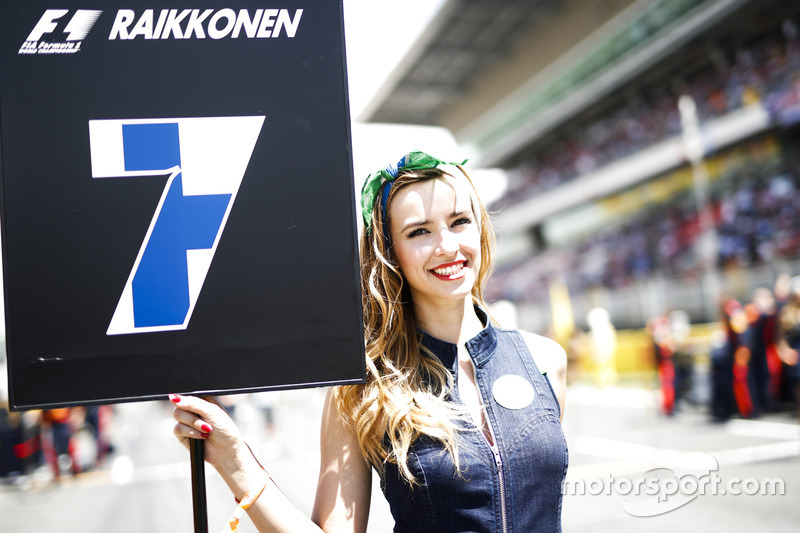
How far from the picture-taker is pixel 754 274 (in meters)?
16.0

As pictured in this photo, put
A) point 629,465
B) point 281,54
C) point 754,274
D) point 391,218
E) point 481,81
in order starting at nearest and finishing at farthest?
point 281,54 → point 391,218 → point 629,465 → point 754,274 → point 481,81

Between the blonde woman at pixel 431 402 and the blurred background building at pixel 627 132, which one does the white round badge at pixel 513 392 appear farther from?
the blurred background building at pixel 627 132

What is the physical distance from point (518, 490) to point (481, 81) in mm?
33347

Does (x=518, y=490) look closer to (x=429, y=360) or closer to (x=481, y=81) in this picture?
(x=429, y=360)

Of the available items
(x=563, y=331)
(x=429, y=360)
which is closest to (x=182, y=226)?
(x=429, y=360)

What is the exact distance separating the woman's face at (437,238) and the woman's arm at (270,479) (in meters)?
0.45

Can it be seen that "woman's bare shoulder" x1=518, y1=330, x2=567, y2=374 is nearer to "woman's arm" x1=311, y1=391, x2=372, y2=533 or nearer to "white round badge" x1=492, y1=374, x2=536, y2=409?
"white round badge" x1=492, y1=374, x2=536, y2=409

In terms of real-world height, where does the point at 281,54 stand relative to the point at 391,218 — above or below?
above

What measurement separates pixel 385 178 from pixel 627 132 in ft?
90.7

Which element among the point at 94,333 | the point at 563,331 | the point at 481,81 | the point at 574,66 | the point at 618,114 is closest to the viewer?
the point at 94,333

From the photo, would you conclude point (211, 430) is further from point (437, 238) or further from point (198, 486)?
point (437, 238)

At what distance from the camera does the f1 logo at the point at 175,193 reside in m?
1.42

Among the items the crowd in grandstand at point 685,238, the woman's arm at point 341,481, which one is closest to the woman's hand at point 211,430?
the woman's arm at point 341,481

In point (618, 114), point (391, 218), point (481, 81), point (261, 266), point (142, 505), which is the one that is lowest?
point (142, 505)
